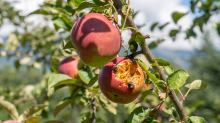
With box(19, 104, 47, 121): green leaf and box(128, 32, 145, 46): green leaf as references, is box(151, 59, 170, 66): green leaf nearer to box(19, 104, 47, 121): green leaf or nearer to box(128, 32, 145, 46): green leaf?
box(128, 32, 145, 46): green leaf

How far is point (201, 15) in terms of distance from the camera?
1268 millimetres

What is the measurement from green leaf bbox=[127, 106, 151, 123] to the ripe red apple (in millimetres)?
54

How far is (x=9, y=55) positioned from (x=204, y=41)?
16367 mm

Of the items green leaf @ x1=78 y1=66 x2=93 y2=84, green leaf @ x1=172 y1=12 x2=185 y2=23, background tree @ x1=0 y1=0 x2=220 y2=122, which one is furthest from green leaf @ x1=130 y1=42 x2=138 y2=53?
green leaf @ x1=172 y1=12 x2=185 y2=23

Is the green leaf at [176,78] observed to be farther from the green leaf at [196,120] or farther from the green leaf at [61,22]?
the green leaf at [61,22]

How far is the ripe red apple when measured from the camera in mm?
519

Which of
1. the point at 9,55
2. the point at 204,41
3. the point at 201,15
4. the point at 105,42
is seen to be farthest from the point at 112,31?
the point at 204,41

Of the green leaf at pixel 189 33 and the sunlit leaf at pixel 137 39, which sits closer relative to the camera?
the sunlit leaf at pixel 137 39

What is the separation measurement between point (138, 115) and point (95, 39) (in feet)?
0.96

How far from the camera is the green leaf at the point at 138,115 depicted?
544 mm

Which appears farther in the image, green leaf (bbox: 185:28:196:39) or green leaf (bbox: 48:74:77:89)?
green leaf (bbox: 185:28:196:39)

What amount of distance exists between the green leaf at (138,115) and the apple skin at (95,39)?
0.22 meters

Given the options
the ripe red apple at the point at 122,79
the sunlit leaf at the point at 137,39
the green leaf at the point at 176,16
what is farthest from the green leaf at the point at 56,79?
the green leaf at the point at 176,16

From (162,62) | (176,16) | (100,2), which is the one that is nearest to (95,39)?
(100,2)
